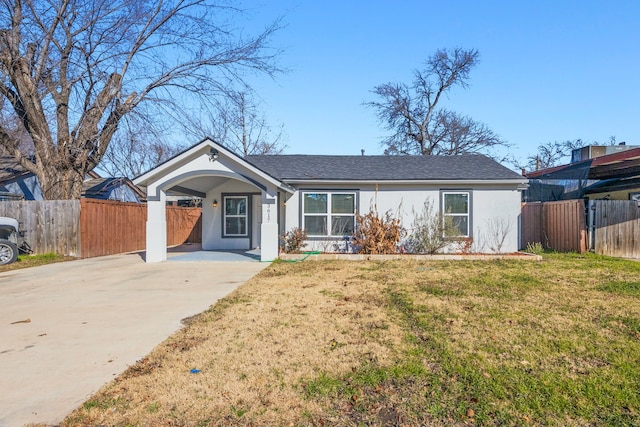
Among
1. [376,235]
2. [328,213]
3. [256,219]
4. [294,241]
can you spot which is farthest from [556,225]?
[256,219]

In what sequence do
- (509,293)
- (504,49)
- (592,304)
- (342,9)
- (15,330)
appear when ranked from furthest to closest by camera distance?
(504,49) → (342,9) → (509,293) → (592,304) → (15,330)

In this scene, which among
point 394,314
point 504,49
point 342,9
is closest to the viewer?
point 394,314

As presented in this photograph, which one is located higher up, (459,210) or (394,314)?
(459,210)

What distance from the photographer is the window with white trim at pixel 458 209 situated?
13.1 m

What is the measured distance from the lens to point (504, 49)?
14398mm

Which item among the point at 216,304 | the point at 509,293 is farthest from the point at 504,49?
the point at 216,304

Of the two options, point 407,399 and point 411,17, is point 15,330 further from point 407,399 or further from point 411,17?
point 411,17

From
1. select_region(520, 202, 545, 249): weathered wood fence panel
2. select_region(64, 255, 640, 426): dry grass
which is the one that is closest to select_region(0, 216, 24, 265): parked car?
select_region(64, 255, 640, 426): dry grass

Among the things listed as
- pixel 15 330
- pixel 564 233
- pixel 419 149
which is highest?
pixel 419 149

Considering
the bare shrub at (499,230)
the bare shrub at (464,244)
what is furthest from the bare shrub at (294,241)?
the bare shrub at (499,230)

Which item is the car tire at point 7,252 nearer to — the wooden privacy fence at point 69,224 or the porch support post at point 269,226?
the wooden privacy fence at point 69,224

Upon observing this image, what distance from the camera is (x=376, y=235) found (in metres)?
12.4

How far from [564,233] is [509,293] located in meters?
8.05

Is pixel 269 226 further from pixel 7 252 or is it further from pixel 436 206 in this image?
pixel 7 252
